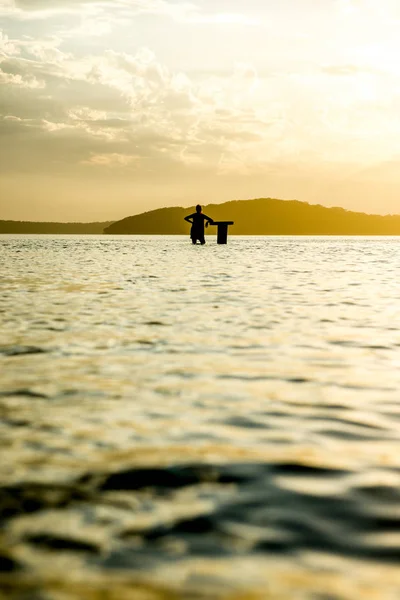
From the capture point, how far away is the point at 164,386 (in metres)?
6.34

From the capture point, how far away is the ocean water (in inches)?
110

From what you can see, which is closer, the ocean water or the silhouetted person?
the ocean water

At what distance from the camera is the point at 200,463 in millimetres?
4227

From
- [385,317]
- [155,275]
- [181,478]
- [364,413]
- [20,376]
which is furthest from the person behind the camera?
[155,275]

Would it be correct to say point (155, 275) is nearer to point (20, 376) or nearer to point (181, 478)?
point (20, 376)

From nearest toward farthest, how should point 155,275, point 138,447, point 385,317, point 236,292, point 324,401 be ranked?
point 138,447 < point 324,401 < point 385,317 < point 236,292 < point 155,275

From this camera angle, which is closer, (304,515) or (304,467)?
(304,515)

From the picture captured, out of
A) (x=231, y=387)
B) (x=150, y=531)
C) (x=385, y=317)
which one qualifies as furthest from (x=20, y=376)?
(x=385, y=317)

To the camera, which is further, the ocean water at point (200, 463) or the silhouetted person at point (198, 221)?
the silhouetted person at point (198, 221)

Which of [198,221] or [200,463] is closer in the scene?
[200,463]

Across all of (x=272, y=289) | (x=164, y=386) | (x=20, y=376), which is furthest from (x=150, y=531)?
(x=272, y=289)

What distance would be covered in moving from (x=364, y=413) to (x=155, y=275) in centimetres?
1639

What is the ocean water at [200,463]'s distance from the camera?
2.79m

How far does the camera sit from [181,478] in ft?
13.0
